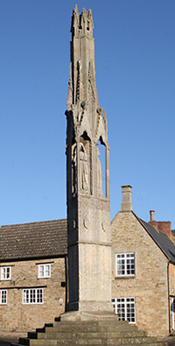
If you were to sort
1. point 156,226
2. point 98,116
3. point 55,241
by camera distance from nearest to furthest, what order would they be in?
1. point 98,116
2. point 55,241
3. point 156,226

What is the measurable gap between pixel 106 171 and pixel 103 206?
4.56 ft

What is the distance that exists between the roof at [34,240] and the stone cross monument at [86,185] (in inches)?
593

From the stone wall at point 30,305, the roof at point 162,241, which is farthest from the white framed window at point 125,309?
the roof at point 162,241

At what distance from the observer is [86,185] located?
16.6m

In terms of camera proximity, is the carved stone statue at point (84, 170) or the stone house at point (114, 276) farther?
the stone house at point (114, 276)

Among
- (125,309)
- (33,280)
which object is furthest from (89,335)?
(33,280)

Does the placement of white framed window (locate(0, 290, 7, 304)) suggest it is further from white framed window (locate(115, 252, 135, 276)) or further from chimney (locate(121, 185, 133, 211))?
chimney (locate(121, 185, 133, 211))

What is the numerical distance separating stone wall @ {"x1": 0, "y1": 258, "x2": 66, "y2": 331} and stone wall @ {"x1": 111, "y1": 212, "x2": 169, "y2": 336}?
3725 millimetres

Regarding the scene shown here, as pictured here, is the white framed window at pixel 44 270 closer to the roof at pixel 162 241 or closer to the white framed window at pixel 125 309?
the white framed window at pixel 125 309

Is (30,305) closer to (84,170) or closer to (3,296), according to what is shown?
(3,296)

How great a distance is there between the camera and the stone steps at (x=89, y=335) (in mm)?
13703

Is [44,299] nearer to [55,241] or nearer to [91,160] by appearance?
[55,241]

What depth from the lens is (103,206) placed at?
16766 mm

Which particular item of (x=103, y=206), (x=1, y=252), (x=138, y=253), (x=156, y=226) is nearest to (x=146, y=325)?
(x=138, y=253)
